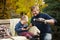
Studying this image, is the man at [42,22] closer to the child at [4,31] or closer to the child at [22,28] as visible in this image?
the child at [22,28]

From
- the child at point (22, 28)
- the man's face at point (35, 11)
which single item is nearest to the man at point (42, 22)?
the man's face at point (35, 11)

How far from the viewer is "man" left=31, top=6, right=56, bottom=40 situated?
248 cm

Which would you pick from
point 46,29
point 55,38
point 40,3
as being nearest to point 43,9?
point 40,3

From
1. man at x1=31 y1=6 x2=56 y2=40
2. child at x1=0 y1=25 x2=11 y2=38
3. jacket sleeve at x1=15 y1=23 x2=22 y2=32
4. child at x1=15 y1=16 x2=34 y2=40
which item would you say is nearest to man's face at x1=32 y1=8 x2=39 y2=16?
man at x1=31 y1=6 x2=56 y2=40

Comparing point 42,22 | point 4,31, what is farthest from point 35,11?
point 4,31

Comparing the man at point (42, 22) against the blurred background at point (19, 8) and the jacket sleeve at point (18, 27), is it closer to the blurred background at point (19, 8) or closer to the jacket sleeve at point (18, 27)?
the blurred background at point (19, 8)

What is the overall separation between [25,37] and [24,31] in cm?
9

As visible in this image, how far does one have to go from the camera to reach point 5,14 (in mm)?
2500

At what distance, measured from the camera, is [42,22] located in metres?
2.48

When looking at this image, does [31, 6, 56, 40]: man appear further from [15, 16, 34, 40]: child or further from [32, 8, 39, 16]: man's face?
[15, 16, 34, 40]: child

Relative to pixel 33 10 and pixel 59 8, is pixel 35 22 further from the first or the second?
pixel 59 8

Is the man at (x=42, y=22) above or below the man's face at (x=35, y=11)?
below

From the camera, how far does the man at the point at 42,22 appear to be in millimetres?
2479

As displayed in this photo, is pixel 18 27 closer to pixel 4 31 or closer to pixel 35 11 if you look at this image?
pixel 4 31
